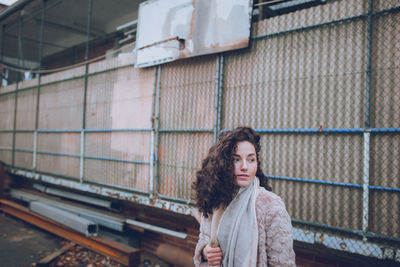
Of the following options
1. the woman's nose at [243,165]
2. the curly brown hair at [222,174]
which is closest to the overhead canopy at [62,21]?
the curly brown hair at [222,174]

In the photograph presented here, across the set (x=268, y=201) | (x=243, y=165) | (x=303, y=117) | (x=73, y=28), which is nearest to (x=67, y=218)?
(x=303, y=117)

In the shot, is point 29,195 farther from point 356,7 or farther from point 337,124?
point 356,7

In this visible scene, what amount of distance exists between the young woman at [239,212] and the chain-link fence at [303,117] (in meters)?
1.75

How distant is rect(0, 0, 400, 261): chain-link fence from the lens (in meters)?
3.06

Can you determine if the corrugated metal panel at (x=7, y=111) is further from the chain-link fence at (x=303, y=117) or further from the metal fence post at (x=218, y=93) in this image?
the metal fence post at (x=218, y=93)

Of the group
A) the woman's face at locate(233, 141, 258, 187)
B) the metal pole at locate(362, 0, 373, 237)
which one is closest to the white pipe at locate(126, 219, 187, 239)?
the metal pole at locate(362, 0, 373, 237)

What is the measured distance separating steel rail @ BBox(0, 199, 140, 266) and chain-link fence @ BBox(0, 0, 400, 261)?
1.07 m

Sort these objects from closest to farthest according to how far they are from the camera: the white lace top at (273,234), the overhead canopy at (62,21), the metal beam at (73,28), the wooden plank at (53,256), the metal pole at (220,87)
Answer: the white lace top at (273,234), the metal pole at (220,87), the wooden plank at (53,256), the overhead canopy at (62,21), the metal beam at (73,28)

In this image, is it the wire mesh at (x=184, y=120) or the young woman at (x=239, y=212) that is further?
the wire mesh at (x=184, y=120)

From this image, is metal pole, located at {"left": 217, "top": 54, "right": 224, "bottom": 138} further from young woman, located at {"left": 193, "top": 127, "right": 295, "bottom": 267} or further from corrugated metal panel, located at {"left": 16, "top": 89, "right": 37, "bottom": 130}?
corrugated metal panel, located at {"left": 16, "top": 89, "right": 37, "bottom": 130}

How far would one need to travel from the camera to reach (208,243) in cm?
187

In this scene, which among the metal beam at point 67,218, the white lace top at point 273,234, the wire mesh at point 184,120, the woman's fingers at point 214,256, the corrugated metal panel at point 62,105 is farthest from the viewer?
the corrugated metal panel at point 62,105

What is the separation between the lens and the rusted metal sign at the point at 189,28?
4137mm

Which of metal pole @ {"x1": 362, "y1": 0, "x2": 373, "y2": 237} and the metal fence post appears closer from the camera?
metal pole @ {"x1": 362, "y1": 0, "x2": 373, "y2": 237}
